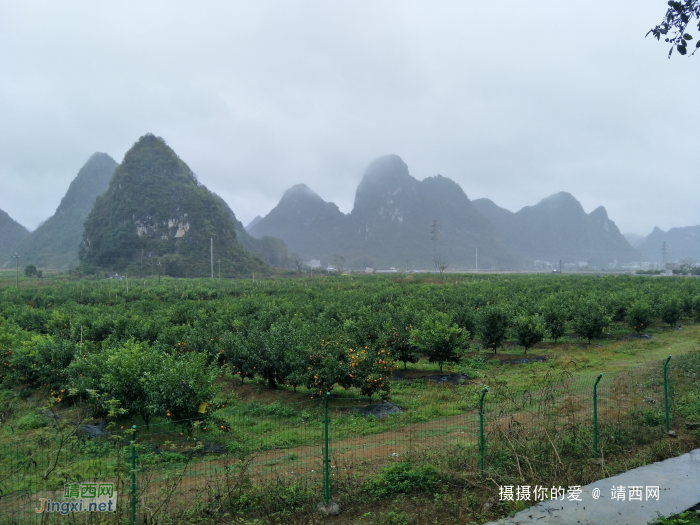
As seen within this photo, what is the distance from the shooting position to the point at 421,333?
1410cm

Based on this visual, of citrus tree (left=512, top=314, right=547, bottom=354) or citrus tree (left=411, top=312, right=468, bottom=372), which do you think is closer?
citrus tree (left=411, top=312, right=468, bottom=372)

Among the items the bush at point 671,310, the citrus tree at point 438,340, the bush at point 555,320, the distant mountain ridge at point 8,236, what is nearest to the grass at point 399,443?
the citrus tree at point 438,340

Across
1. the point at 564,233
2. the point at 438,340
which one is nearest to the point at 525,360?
the point at 438,340

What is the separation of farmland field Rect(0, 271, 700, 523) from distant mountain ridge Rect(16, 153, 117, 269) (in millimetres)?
105047

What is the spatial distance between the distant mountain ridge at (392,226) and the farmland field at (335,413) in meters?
120

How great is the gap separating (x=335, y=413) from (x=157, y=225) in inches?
3634

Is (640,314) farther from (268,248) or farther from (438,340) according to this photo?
(268,248)

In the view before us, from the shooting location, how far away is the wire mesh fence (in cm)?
521

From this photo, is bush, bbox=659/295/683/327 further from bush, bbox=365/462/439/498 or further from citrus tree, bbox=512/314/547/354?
bush, bbox=365/462/439/498

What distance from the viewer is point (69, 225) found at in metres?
123

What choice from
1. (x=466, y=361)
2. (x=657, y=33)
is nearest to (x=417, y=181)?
(x=466, y=361)

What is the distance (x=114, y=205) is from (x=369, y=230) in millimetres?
91695

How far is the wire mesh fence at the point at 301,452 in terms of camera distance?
5.21 m

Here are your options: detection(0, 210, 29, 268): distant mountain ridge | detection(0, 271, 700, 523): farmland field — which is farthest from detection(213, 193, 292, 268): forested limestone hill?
detection(0, 271, 700, 523): farmland field
